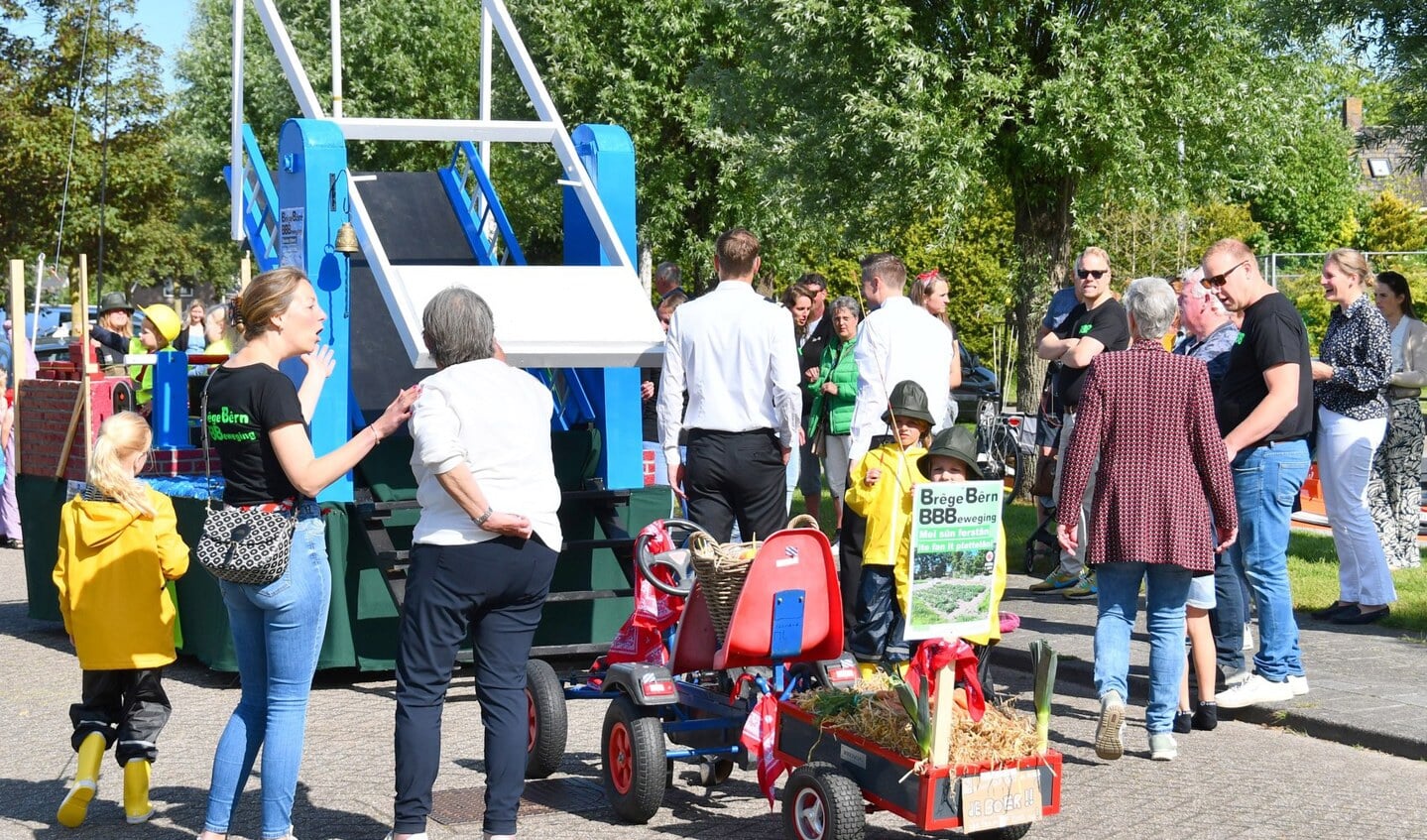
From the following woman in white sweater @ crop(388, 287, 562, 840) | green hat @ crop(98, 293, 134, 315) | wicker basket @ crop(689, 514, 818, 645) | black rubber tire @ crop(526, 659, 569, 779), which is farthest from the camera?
green hat @ crop(98, 293, 134, 315)

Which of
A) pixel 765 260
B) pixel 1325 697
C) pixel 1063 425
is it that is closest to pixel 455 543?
pixel 1325 697

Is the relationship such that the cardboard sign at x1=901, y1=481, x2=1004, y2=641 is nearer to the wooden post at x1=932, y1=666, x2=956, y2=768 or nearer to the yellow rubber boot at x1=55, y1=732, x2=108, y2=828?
the wooden post at x1=932, y1=666, x2=956, y2=768

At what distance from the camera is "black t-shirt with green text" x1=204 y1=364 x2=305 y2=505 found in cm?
495

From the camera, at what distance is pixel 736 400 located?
23.9 ft

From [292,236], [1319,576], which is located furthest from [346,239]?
[1319,576]

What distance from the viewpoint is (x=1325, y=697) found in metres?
7.38

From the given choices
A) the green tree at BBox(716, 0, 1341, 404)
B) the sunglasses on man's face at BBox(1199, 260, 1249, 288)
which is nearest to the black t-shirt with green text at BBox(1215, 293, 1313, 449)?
the sunglasses on man's face at BBox(1199, 260, 1249, 288)

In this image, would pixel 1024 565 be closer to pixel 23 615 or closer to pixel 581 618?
pixel 581 618

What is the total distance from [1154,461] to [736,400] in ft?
6.19

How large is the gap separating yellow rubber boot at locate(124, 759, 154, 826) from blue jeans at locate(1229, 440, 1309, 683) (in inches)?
182

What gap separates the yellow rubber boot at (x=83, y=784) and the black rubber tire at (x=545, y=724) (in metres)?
1.55

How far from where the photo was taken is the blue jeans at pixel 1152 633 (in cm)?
648

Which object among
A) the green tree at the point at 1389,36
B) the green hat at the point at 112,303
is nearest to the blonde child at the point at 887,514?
the green tree at the point at 1389,36

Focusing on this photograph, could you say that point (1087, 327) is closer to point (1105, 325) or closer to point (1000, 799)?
point (1105, 325)
